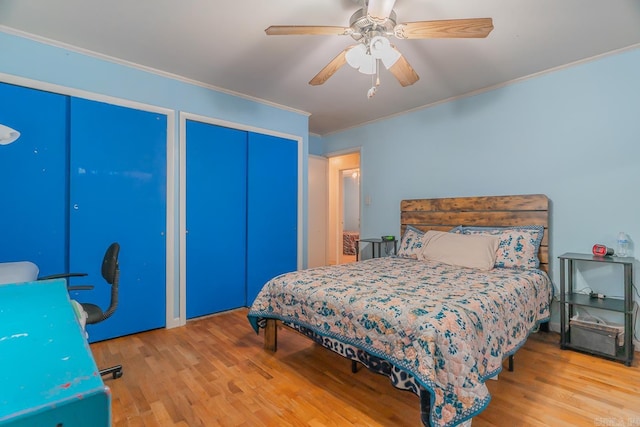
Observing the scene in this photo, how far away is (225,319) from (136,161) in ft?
5.93

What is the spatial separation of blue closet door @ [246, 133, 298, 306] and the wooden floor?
48.1 inches

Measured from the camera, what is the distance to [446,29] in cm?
174

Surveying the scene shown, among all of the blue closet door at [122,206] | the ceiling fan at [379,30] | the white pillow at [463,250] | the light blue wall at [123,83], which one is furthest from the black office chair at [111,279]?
the white pillow at [463,250]

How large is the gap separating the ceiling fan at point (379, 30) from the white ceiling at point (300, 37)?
28cm

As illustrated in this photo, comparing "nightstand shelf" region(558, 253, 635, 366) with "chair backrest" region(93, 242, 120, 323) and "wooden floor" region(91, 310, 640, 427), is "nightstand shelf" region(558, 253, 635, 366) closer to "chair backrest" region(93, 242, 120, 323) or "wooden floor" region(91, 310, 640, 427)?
"wooden floor" region(91, 310, 640, 427)

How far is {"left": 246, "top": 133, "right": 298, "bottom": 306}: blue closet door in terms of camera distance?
3.67 metres

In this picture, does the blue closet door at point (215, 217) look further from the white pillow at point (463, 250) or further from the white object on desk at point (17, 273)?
the white pillow at point (463, 250)

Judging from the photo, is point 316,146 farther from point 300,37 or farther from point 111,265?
point 111,265

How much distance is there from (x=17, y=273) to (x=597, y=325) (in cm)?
406

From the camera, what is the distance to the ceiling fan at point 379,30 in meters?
1.67

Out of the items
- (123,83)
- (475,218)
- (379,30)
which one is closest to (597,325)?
(475,218)

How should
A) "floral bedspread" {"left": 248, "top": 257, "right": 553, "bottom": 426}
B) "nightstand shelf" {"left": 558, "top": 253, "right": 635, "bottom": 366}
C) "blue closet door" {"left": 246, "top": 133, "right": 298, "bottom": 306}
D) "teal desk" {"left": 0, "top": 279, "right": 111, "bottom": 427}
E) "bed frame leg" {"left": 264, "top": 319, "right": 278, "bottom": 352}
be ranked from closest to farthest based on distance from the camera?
"teal desk" {"left": 0, "top": 279, "right": 111, "bottom": 427} → "floral bedspread" {"left": 248, "top": 257, "right": 553, "bottom": 426} → "nightstand shelf" {"left": 558, "top": 253, "right": 635, "bottom": 366} → "bed frame leg" {"left": 264, "top": 319, "right": 278, "bottom": 352} → "blue closet door" {"left": 246, "top": 133, "right": 298, "bottom": 306}

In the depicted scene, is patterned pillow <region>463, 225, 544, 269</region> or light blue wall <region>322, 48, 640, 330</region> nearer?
light blue wall <region>322, 48, 640, 330</region>

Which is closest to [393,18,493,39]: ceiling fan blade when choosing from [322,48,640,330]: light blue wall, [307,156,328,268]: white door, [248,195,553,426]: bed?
[248,195,553,426]: bed
